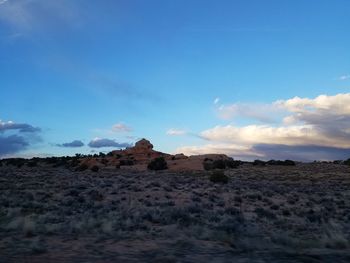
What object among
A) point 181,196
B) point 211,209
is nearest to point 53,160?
point 181,196

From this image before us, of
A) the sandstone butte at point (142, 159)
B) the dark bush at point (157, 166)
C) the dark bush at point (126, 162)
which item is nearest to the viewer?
the dark bush at point (157, 166)

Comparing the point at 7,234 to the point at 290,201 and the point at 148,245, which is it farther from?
the point at 290,201

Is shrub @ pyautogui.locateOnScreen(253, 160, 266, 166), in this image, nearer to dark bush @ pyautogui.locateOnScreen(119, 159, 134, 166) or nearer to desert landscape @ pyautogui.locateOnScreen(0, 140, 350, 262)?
dark bush @ pyautogui.locateOnScreen(119, 159, 134, 166)

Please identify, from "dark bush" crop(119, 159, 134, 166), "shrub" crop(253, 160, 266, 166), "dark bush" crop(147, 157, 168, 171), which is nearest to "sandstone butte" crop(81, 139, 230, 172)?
"dark bush" crop(119, 159, 134, 166)

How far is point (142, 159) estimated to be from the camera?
90000mm

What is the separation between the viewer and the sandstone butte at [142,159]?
246 feet

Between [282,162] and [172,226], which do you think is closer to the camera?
[172,226]

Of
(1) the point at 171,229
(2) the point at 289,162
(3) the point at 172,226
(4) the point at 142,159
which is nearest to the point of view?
(1) the point at 171,229

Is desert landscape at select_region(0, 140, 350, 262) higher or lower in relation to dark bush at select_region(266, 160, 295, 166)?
lower

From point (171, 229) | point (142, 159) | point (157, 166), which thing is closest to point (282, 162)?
point (157, 166)

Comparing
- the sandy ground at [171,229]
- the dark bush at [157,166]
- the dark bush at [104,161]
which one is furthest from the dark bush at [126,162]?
the sandy ground at [171,229]

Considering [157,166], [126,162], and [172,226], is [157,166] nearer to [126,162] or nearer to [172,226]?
[126,162]

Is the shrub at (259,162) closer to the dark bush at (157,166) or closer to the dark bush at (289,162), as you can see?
the dark bush at (289,162)

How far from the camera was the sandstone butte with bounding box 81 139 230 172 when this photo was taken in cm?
7509
